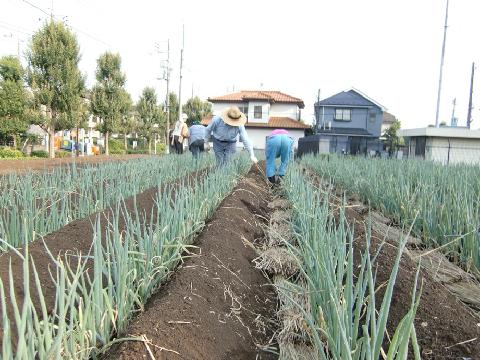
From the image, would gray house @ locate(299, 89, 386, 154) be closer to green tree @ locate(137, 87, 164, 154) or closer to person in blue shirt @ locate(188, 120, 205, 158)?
green tree @ locate(137, 87, 164, 154)

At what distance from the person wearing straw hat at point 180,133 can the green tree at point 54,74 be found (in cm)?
839

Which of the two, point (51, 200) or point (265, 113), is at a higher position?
point (265, 113)

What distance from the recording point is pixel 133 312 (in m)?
1.58

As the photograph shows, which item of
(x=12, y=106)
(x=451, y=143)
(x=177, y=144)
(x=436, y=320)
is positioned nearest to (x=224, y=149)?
(x=177, y=144)

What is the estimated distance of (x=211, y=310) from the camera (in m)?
1.65

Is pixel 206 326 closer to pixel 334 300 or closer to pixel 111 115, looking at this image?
pixel 334 300

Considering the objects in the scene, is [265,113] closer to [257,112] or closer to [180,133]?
[257,112]

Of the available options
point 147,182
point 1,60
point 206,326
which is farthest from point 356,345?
point 1,60

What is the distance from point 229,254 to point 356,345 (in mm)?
1227

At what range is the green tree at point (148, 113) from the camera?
31.2 m

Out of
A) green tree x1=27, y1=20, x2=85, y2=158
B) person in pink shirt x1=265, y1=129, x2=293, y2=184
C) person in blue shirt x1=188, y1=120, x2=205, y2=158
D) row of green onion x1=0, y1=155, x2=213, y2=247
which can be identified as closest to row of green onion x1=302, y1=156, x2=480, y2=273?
person in pink shirt x1=265, y1=129, x2=293, y2=184

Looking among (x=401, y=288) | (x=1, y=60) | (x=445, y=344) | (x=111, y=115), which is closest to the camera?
(x=445, y=344)

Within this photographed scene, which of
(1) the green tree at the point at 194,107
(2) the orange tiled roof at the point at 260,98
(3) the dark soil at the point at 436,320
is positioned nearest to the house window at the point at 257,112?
(2) the orange tiled roof at the point at 260,98

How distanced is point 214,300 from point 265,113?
28.8m
